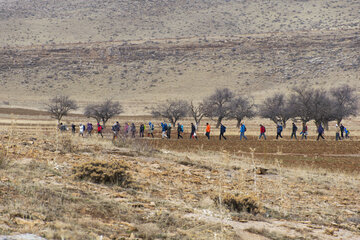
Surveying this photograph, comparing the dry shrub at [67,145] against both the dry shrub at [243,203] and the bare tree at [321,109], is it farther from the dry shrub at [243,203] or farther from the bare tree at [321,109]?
the bare tree at [321,109]

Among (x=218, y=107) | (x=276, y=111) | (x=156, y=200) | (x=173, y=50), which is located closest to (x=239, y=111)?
(x=218, y=107)

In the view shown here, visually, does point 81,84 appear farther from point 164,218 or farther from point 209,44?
point 164,218

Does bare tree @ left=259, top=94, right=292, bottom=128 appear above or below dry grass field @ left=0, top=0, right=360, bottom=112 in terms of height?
below

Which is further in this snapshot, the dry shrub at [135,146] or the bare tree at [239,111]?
the bare tree at [239,111]

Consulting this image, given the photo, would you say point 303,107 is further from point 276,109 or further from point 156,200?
point 156,200

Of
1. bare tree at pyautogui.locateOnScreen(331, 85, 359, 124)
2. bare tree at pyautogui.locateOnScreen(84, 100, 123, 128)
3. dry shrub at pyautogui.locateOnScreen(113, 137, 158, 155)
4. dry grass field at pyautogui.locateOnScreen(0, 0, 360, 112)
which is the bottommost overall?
dry shrub at pyautogui.locateOnScreen(113, 137, 158, 155)

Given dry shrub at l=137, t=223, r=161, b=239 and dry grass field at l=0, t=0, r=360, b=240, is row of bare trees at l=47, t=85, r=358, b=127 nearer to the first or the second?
dry grass field at l=0, t=0, r=360, b=240

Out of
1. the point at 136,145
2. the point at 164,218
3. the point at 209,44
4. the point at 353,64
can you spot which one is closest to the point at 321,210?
the point at 164,218

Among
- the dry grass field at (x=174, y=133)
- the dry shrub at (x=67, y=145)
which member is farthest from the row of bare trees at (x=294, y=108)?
the dry shrub at (x=67, y=145)

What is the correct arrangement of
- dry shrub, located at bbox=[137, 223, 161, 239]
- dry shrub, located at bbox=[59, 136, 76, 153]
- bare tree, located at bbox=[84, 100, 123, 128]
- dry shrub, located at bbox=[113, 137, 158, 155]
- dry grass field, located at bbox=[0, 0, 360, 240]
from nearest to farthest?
dry shrub, located at bbox=[137, 223, 161, 239], dry grass field, located at bbox=[0, 0, 360, 240], dry shrub, located at bbox=[59, 136, 76, 153], dry shrub, located at bbox=[113, 137, 158, 155], bare tree, located at bbox=[84, 100, 123, 128]

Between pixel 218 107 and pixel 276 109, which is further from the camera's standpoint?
pixel 218 107

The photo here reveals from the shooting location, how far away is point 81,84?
3568 inches

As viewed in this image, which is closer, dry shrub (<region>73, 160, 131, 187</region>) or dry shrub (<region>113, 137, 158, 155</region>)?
dry shrub (<region>73, 160, 131, 187</region>)

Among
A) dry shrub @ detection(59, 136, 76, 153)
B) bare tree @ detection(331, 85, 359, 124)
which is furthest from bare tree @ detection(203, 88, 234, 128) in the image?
dry shrub @ detection(59, 136, 76, 153)
